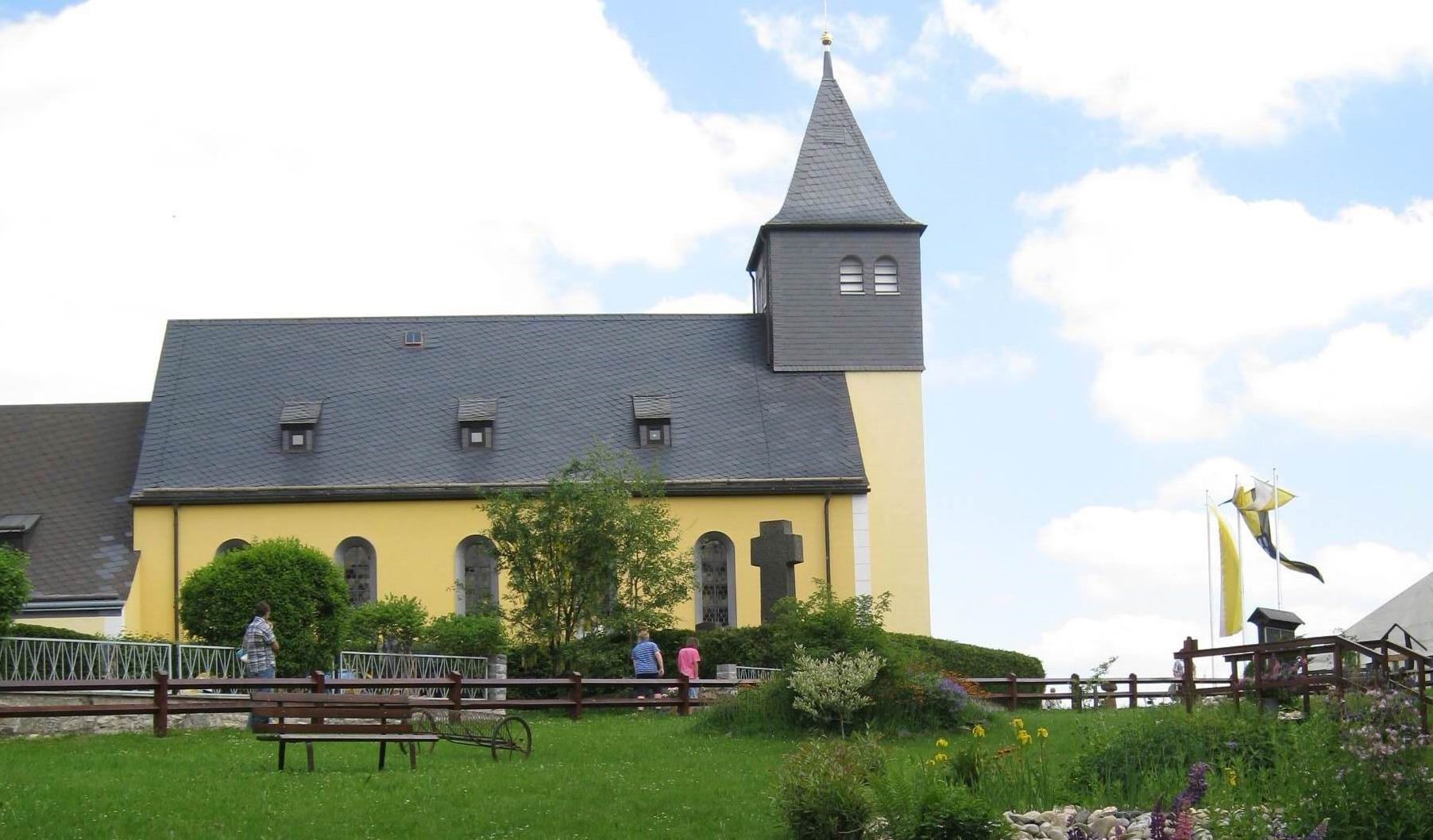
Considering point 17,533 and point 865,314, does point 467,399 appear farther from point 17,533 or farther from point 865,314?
point 17,533

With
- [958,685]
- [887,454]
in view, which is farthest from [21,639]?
A: [887,454]

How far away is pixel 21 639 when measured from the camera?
75.5ft

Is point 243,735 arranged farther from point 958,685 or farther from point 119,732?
point 958,685

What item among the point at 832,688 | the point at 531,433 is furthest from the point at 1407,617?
the point at 832,688

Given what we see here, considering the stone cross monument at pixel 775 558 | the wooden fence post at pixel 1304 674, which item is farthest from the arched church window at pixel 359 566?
the wooden fence post at pixel 1304 674

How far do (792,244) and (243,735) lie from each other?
71.4ft

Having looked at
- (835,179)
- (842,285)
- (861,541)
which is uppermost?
(835,179)

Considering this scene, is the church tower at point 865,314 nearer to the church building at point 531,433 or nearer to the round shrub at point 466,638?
the church building at point 531,433

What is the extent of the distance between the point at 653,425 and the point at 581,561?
708 centimetres

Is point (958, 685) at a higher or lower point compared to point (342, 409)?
lower

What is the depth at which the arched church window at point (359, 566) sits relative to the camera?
36.7 m

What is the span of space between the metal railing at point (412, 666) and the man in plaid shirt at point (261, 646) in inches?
173

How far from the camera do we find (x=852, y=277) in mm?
39844

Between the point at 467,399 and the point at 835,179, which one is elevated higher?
the point at 835,179
